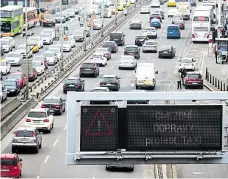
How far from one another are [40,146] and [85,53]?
137 feet

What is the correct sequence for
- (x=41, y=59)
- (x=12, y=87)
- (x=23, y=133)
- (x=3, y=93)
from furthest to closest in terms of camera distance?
1. (x=41, y=59)
2. (x=12, y=87)
3. (x=3, y=93)
4. (x=23, y=133)

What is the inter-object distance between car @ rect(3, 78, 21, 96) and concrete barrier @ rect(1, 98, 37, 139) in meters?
4.11

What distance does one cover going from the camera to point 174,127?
83.1ft

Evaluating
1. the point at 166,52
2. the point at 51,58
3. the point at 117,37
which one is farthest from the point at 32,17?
the point at 51,58

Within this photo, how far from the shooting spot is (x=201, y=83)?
6575 cm

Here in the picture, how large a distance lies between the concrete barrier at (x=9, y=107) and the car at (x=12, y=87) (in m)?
6.50

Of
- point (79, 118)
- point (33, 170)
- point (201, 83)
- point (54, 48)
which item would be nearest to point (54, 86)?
point (201, 83)

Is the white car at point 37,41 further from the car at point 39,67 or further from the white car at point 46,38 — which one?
the car at point 39,67

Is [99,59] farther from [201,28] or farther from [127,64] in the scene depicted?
[201,28]

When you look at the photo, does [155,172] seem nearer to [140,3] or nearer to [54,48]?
[54,48]

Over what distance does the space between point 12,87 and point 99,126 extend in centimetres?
3754

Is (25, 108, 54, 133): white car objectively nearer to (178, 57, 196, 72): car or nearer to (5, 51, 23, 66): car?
(178, 57, 196, 72): car

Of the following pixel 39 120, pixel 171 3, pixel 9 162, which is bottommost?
pixel 171 3

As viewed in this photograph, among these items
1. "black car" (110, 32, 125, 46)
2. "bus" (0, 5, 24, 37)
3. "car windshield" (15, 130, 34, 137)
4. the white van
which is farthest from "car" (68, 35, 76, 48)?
"car windshield" (15, 130, 34, 137)
